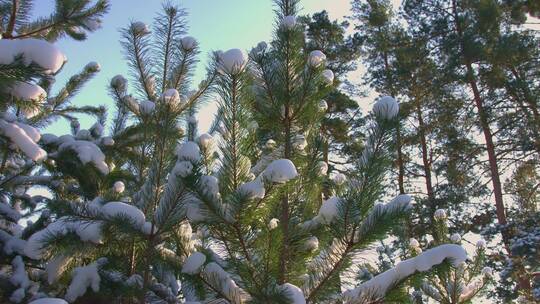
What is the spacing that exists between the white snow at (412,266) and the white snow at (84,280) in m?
1.47

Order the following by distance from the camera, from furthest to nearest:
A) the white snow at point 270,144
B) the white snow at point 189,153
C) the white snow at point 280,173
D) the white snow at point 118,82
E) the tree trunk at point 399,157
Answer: the tree trunk at point 399,157, the white snow at point 118,82, the white snow at point 270,144, the white snow at point 189,153, the white snow at point 280,173

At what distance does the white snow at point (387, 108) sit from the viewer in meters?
1.95

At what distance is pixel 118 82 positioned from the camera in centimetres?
353

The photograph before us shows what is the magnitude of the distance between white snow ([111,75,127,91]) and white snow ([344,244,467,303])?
94.7 inches

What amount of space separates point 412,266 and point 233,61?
1284 mm

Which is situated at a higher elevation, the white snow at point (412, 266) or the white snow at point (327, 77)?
the white snow at point (327, 77)

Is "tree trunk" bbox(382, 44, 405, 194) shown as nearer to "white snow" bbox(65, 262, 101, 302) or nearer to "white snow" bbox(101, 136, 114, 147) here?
"white snow" bbox(101, 136, 114, 147)

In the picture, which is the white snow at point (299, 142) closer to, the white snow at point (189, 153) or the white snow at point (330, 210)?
the white snow at point (330, 210)

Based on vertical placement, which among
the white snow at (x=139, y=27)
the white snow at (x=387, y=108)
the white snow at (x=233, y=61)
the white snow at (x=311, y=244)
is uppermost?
the white snow at (x=139, y=27)

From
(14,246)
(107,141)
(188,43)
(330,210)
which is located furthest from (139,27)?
(330,210)

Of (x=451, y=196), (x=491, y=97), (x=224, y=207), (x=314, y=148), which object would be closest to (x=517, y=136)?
(x=491, y=97)

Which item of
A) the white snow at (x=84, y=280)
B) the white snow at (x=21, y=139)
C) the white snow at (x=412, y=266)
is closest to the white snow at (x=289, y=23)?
the white snow at (x=412, y=266)

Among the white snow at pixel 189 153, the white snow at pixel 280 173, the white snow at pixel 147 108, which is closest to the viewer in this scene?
the white snow at pixel 280 173

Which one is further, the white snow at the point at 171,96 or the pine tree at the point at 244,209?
the white snow at the point at 171,96
